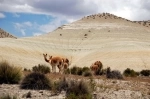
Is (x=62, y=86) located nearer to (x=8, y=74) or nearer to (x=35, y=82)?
(x=35, y=82)

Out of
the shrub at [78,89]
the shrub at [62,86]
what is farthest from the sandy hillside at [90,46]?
the shrub at [78,89]

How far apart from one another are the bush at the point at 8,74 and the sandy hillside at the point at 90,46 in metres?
29.7

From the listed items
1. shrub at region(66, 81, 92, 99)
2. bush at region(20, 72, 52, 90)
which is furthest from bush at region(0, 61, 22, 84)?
shrub at region(66, 81, 92, 99)

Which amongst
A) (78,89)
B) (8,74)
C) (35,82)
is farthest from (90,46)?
(78,89)

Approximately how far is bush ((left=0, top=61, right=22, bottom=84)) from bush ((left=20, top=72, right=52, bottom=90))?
2090mm

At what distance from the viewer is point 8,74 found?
20.2 m

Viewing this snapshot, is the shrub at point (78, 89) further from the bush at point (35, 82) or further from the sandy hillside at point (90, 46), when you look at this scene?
the sandy hillside at point (90, 46)

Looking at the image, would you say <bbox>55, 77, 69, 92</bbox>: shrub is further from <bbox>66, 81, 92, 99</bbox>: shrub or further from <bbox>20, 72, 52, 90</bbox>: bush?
<bbox>20, 72, 52, 90</bbox>: bush

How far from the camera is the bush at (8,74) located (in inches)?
785

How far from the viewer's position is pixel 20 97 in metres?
14.8

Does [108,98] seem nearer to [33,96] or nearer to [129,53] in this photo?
[33,96]

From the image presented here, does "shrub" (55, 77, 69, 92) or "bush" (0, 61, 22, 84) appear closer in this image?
"shrub" (55, 77, 69, 92)

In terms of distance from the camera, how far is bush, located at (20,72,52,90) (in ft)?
58.3

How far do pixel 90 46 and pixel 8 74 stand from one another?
69.6 m
